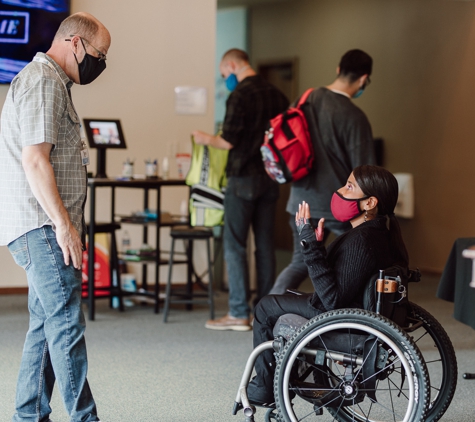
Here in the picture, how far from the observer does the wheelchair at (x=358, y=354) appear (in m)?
2.16

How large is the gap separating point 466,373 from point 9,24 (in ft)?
11.9

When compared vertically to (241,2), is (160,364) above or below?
below

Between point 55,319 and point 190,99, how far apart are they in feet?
11.1

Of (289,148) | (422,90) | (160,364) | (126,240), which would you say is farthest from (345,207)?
(422,90)

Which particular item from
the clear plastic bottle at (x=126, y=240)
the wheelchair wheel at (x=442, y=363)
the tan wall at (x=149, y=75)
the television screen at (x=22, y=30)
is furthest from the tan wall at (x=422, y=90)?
the wheelchair wheel at (x=442, y=363)

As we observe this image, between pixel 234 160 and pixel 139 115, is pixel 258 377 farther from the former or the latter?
pixel 139 115

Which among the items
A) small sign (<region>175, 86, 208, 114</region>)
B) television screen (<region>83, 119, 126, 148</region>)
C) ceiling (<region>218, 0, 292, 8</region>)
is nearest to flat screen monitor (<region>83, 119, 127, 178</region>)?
television screen (<region>83, 119, 126, 148</region>)

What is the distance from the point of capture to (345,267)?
2.33 metres

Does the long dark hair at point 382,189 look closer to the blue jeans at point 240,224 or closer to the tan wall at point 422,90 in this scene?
the blue jeans at point 240,224

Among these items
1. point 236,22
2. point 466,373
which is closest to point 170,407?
point 466,373

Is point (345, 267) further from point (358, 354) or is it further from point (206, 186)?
point (206, 186)

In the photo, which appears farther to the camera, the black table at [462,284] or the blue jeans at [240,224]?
the blue jeans at [240,224]

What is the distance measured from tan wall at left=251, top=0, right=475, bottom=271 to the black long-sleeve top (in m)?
4.26

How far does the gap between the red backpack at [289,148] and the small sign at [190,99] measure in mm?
1835
